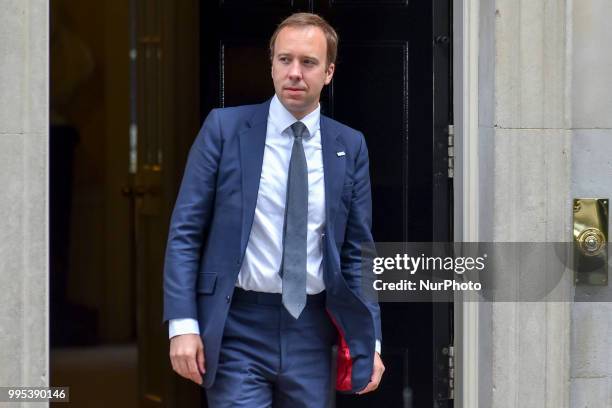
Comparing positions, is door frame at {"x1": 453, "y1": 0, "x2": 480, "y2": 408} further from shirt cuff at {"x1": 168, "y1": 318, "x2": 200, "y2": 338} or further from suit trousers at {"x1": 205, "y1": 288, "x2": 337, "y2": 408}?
shirt cuff at {"x1": 168, "y1": 318, "x2": 200, "y2": 338}

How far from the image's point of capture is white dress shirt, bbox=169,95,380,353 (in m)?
3.69

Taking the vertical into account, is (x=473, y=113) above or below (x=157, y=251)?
above

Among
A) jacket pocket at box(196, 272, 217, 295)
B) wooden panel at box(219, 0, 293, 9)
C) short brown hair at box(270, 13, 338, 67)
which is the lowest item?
jacket pocket at box(196, 272, 217, 295)

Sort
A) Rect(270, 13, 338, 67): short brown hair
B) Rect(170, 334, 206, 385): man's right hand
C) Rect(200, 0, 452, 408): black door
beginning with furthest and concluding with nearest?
Rect(200, 0, 452, 408): black door
Rect(270, 13, 338, 67): short brown hair
Rect(170, 334, 206, 385): man's right hand

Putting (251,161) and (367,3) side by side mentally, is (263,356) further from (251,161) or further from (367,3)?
(367,3)

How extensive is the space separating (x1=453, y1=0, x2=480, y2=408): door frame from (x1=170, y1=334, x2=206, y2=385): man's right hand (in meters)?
1.67

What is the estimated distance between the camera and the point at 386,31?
527 centimetres

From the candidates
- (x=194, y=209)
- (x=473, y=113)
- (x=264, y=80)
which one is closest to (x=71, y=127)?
(x=264, y=80)

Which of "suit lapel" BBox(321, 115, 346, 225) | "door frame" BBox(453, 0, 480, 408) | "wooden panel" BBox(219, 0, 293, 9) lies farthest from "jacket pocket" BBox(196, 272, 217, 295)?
"wooden panel" BBox(219, 0, 293, 9)

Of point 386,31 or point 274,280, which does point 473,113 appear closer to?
point 386,31

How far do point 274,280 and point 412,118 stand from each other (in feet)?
5.80

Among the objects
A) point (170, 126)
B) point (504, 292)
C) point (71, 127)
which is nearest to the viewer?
point (504, 292)

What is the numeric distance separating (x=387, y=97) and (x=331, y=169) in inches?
60.5

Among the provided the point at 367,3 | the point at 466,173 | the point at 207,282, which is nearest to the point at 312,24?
the point at 207,282
